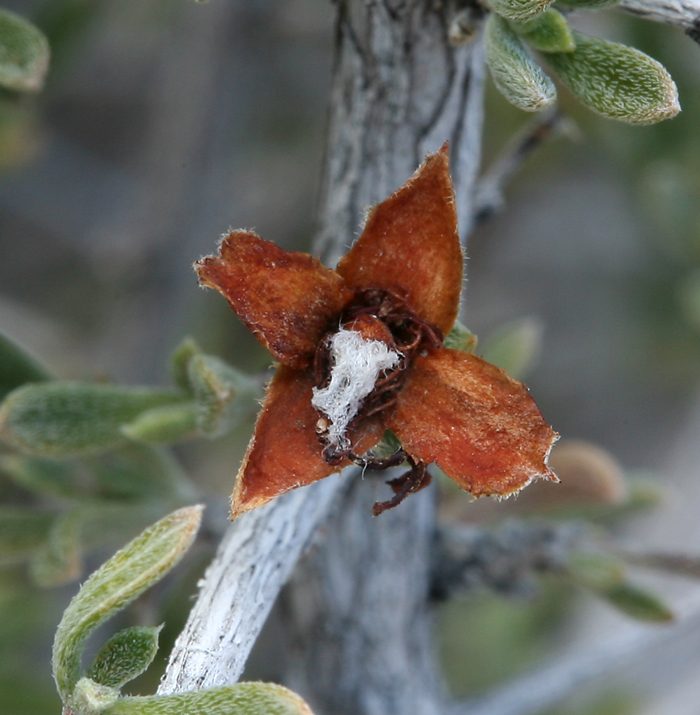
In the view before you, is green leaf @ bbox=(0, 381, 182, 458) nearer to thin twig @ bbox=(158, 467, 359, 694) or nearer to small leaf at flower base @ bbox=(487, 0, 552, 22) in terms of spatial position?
thin twig @ bbox=(158, 467, 359, 694)

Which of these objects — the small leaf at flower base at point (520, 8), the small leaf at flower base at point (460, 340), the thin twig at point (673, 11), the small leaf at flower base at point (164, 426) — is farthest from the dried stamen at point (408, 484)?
the thin twig at point (673, 11)

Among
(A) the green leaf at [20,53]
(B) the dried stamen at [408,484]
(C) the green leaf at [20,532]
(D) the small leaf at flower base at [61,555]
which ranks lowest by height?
(C) the green leaf at [20,532]

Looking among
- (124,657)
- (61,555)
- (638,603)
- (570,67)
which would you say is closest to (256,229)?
(61,555)

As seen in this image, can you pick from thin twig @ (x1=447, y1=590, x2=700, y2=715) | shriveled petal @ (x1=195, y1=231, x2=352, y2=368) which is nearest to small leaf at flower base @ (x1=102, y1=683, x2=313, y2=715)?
shriveled petal @ (x1=195, y1=231, x2=352, y2=368)

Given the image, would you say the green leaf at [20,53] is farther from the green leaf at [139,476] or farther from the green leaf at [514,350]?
the green leaf at [514,350]

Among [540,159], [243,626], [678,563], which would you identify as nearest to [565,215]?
[540,159]

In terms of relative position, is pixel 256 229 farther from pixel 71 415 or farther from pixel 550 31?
pixel 550 31

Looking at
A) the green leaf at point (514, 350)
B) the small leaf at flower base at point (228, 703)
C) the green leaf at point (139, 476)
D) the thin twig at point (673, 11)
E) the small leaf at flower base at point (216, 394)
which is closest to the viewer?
the small leaf at flower base at point (228, 703)
